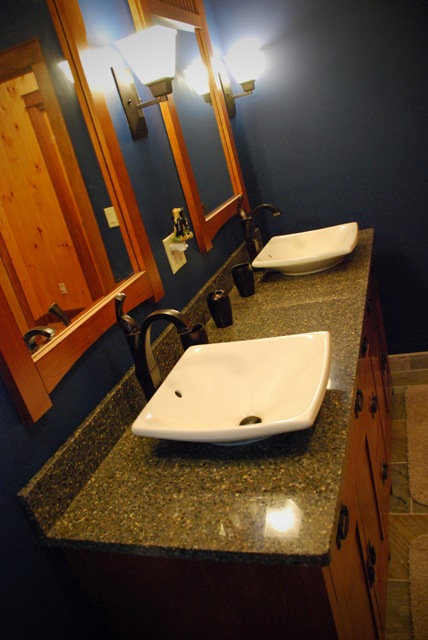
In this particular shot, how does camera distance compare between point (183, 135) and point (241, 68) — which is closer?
point (183, 135)

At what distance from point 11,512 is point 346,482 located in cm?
65

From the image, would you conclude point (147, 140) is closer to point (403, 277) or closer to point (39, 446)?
point (39, 446)

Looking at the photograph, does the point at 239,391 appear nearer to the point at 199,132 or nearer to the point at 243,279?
the point at 243,279

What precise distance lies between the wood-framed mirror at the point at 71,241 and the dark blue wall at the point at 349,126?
1.46 meters

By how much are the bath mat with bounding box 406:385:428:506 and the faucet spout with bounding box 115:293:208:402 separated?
1295 mm

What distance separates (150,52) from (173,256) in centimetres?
62

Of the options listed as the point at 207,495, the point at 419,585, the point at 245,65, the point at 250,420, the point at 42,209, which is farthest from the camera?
the point at 245,65

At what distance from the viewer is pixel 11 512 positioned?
2.91 feet

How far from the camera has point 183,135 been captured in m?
1.81

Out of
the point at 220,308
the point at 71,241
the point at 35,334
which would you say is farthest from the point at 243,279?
the point at 35,334

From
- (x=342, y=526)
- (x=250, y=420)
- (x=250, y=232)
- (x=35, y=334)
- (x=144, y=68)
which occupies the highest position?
(x=144, y=68)

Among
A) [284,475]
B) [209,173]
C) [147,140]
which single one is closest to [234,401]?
[284,475]

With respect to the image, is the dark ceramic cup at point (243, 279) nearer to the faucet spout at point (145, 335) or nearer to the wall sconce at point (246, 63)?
the faucet spout at point (145, 335)

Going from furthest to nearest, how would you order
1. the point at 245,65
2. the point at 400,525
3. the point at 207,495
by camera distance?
the point at 245,65
the point at 400,525
the point at 207,495
